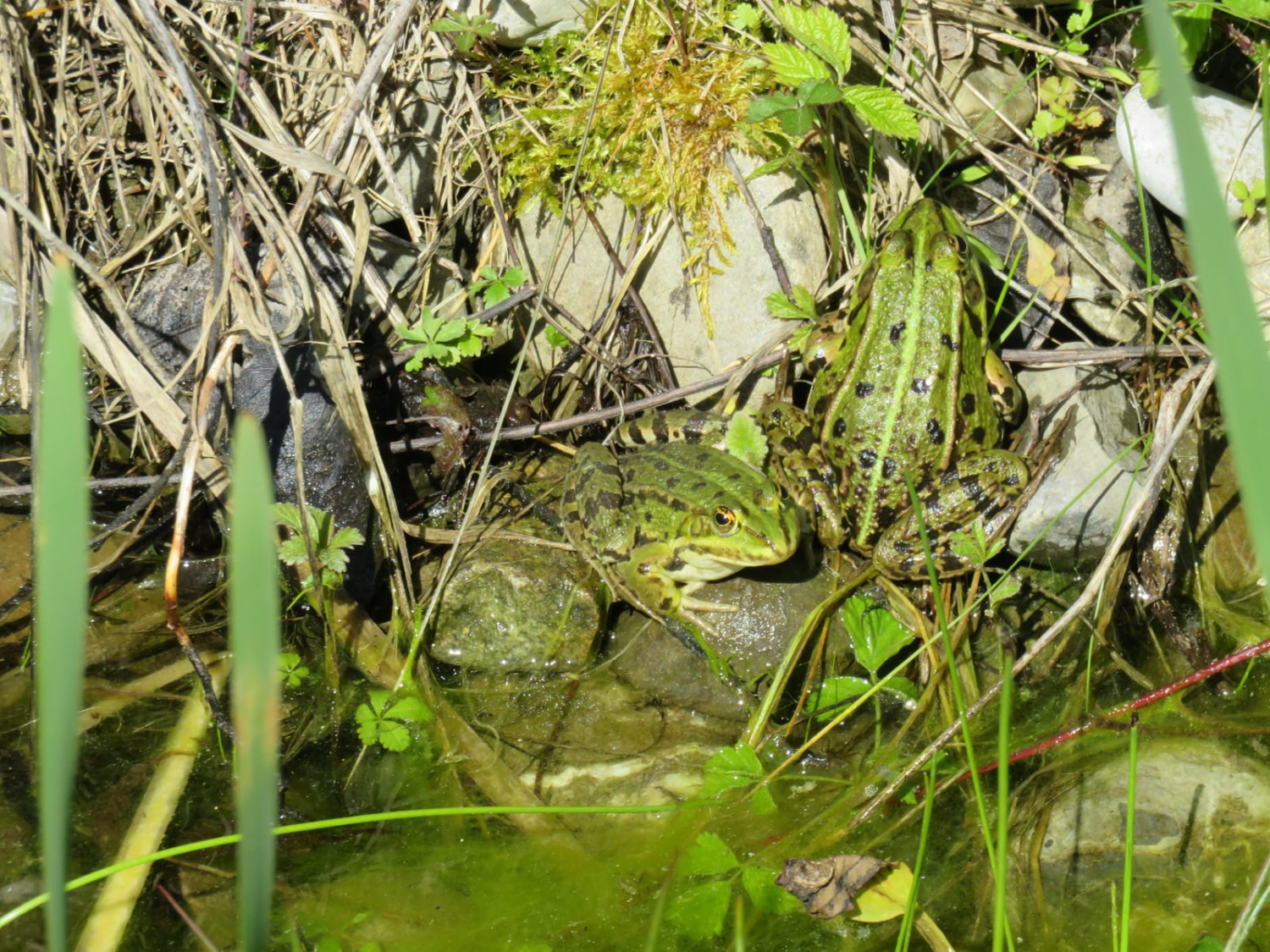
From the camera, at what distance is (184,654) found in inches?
141

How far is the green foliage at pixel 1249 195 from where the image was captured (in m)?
3.64

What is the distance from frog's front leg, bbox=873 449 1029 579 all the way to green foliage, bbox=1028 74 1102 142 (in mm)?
1384

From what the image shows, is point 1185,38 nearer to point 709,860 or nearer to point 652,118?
point 652,118

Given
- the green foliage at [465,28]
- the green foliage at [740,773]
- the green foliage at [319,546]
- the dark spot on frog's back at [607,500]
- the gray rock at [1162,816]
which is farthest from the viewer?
the green foliage at [465,28]

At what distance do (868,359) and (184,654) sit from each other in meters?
2.66

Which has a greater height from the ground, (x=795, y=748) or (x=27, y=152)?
(x=27, y=152)

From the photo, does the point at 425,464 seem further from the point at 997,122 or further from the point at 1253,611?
the point at 1253,611

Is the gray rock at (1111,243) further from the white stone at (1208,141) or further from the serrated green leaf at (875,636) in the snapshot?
the serrated green leaf at (875,636)

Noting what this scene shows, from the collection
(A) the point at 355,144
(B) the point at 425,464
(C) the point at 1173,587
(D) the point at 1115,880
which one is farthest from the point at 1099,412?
(A) the point at 355,144

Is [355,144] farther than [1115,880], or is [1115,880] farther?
[355,144]

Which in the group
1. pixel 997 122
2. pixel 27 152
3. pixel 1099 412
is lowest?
pixel 1099 412

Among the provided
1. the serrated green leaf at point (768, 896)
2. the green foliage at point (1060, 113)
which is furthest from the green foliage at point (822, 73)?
the serrated green leaf at point (768, 896)

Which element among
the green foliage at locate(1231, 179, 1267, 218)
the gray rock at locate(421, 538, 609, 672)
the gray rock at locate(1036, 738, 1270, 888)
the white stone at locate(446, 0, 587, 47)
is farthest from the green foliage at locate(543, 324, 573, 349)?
the green foliage at locate(1231, 179, 1267, 218)

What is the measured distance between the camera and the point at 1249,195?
3.67 metres
